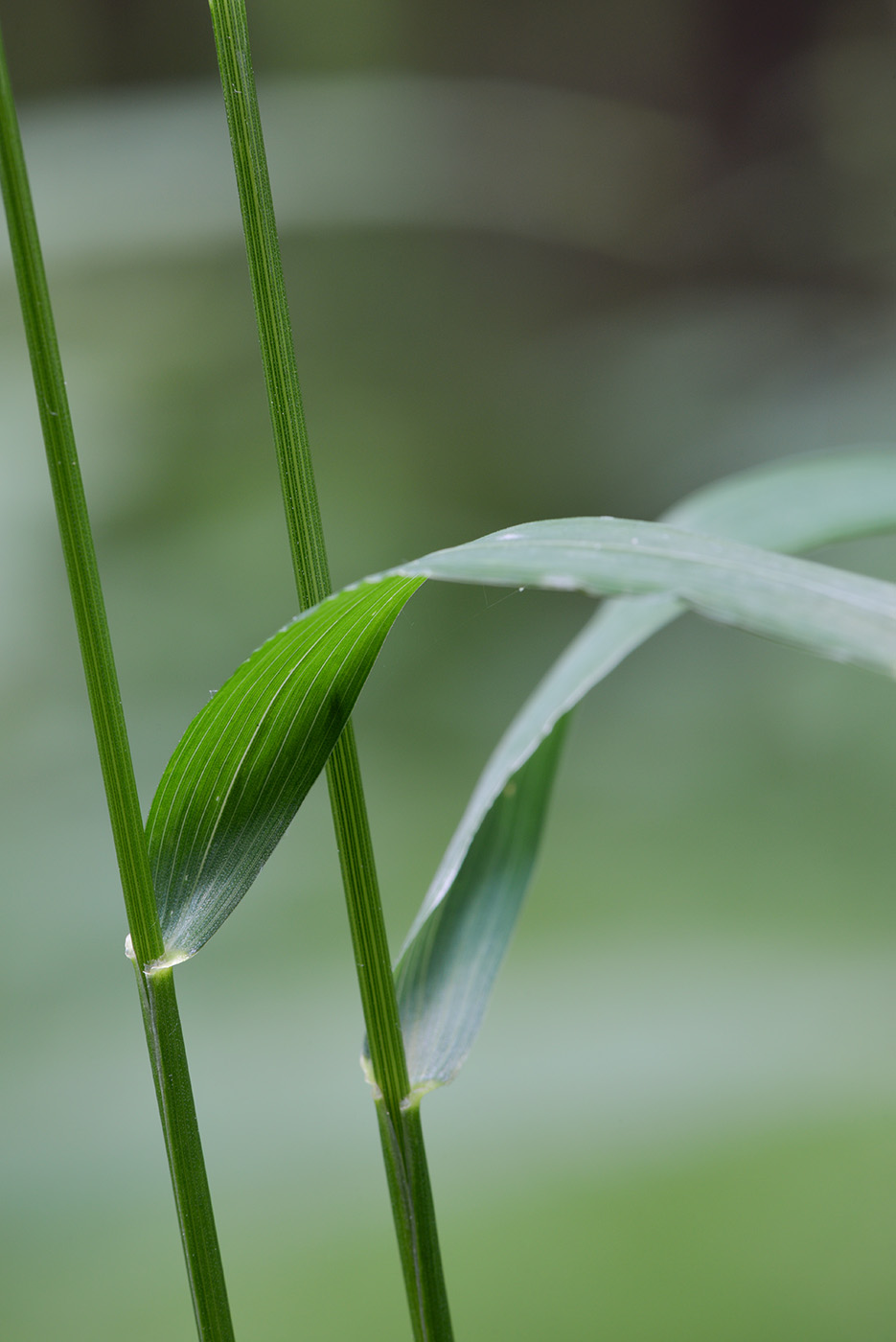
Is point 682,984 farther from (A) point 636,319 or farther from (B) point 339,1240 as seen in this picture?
(A) point 636,319

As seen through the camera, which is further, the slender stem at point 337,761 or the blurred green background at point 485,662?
the blurred green background at point 485,662

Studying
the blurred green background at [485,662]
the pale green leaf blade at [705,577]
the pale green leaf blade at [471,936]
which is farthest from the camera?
the blurred green background at [485,662]

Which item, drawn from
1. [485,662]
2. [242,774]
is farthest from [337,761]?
[485,662]

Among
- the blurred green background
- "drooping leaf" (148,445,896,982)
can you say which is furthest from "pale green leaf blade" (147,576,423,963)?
the blurred green background

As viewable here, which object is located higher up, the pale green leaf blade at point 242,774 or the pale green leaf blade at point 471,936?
the pale green leaf blade at point 242,774

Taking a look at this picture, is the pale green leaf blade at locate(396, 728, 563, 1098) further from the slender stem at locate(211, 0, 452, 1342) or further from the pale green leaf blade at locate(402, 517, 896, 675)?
the pale green leaf blade at locate(402, 517, 896, 675)

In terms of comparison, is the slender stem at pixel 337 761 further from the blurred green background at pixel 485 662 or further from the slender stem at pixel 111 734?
the blurred green background at pixel 485 662

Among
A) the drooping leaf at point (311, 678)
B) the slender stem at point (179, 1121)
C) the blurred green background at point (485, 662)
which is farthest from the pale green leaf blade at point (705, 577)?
the blurred green background at point (485, 662)
